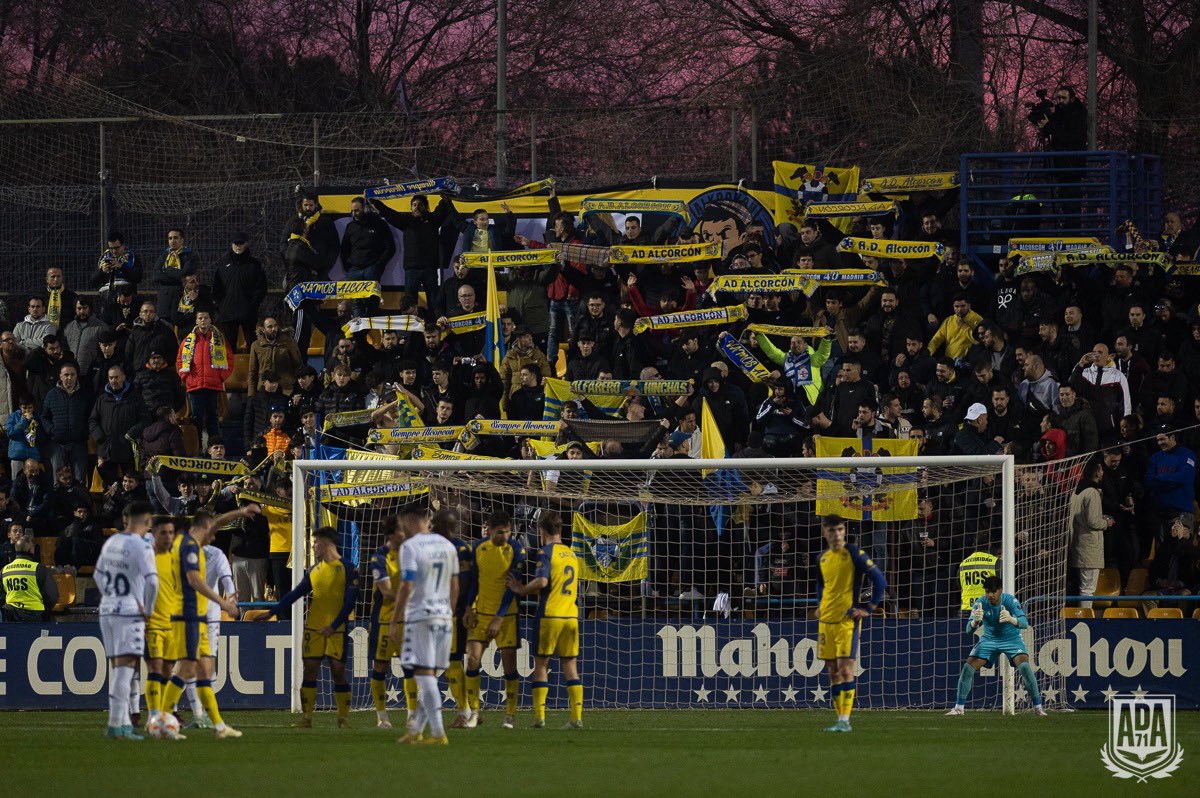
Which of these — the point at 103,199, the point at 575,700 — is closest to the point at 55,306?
the point at 103,199

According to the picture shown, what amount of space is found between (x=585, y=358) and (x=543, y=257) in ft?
6.40

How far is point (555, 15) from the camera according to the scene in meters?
30.7

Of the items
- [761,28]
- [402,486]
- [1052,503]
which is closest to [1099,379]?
[1052,503]

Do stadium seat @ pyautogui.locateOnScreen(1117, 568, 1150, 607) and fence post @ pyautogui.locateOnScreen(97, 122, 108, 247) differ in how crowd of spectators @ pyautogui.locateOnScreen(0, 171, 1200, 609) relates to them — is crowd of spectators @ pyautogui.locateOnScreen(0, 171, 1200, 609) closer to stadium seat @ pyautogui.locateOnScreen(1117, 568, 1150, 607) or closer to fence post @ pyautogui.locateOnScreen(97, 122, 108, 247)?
stadium seat @ pyautogui.locateOnScreen(1117, 568, 1150, 607)

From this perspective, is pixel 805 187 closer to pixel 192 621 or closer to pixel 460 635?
pixel 460 635

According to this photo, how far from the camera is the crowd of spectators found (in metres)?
19.3

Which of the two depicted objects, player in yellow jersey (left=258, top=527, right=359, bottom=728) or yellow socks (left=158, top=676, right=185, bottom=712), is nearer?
yellow socks (left=158, top=676, right=185, bottom=712)

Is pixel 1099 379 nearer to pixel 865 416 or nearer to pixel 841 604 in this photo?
pixel 865 416

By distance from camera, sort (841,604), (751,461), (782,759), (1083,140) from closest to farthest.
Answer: (782,759) < (841,604) < (751,461) < (1083,140)

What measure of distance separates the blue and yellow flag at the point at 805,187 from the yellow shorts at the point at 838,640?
33.3 feet

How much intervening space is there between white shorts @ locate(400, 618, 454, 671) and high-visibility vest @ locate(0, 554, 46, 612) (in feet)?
28.1

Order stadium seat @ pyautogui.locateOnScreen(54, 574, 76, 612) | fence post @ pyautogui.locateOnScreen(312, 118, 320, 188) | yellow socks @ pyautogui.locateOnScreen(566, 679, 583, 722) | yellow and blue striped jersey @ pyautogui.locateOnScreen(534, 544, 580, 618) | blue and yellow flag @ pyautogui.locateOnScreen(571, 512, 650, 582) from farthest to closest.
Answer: fence post @ pyautogui.locateOnScreen(312, 118, 320, 188) → stadium seat @ pyautogui.locateOnScreen(54, 574, 76, 612) → blue and yellow flag @ pyautogui.locateOnScreen(571, 512, 650, 582) → yellow and blue striped jersey @ pyautogui.locateOnScreen(534, 544, 580, 618) → yellow socks @ pyautogui.locateOnScreen(566, 679, 583, 722)

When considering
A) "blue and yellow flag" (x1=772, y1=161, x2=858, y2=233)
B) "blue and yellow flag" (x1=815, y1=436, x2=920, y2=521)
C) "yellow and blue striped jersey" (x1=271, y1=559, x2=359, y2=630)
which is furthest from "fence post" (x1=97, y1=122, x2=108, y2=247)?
"blue and yellow flag" (x1=815, y1=436, x2=920, y2=521)

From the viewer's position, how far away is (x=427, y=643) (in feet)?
41.9
